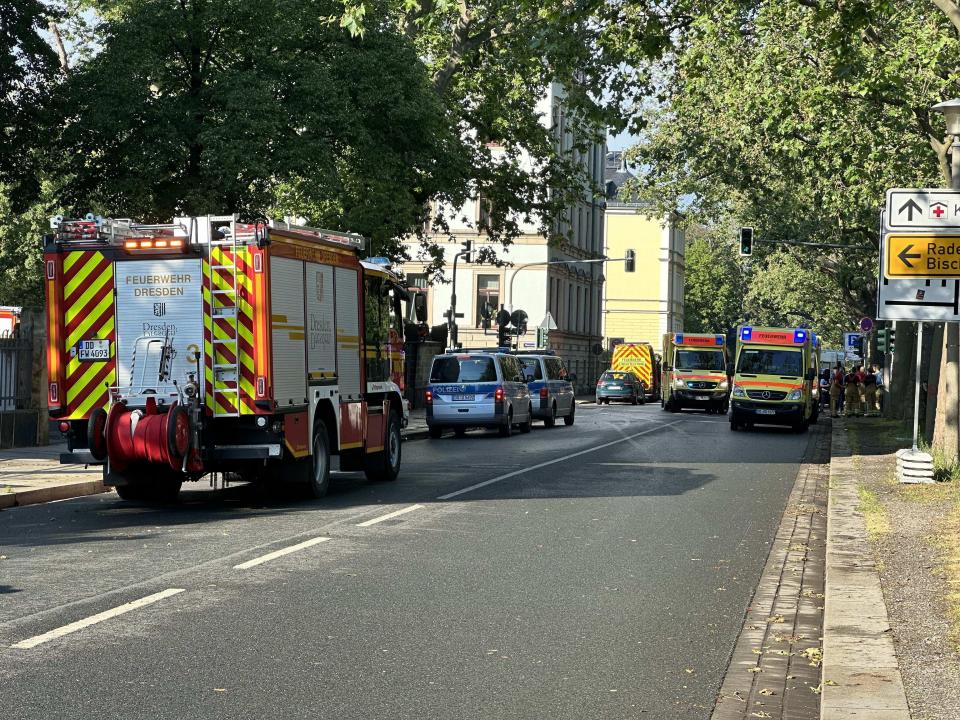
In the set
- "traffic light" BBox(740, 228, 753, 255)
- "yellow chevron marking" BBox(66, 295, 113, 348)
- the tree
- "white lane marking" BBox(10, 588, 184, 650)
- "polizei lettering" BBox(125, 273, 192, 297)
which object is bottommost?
"white lane marking" BBox(10, 588, 184, 650)

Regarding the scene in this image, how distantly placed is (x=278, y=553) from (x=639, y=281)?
10288 cm

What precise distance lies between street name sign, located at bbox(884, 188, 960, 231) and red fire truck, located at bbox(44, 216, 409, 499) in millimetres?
6537

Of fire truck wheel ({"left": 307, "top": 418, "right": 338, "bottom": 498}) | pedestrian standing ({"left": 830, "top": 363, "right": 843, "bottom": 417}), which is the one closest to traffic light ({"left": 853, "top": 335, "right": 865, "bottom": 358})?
pedestrian standing ({"left": 830, "top": 363, "right": 843, "bottom": 417})

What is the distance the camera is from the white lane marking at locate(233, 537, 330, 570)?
10406 mm

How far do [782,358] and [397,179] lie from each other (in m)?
13.7

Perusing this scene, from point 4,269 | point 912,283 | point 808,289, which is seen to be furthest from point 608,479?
point 808,289

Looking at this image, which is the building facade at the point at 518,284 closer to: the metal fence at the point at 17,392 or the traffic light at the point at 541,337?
the traffic light at the point at 541,337

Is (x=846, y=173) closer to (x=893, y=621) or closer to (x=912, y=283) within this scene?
(x=912, y=283)

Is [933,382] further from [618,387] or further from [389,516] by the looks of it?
[618,387]

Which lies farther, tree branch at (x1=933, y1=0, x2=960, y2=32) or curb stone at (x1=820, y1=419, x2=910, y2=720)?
tree branch at (x1=933, y1=0, x2=960, y2=32)

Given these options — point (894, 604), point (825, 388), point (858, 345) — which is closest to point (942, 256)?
point (894, 604)

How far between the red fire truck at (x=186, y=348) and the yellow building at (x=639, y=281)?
96521 millimetres

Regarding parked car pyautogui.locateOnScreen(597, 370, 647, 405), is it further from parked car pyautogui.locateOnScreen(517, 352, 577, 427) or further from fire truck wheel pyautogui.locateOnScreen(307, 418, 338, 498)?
fire truck wheel pyautogui.locateOnScreen(307, 418, 338, 498)

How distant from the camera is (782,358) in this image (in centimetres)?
3869
